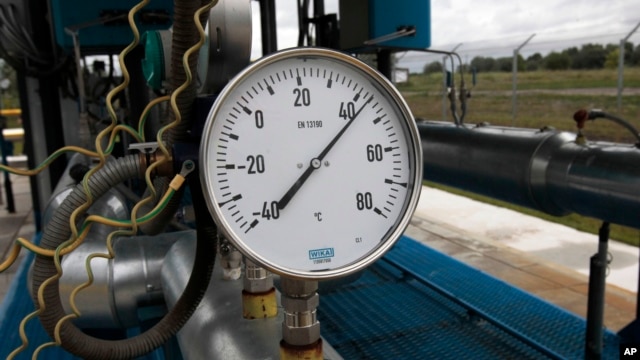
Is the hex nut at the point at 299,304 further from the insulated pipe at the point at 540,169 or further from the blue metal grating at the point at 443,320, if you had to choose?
the blue metal grating at the point at 443,320

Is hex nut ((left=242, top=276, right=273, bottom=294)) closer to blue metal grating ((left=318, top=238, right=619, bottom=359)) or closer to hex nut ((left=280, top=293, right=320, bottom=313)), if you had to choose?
hex nut ((left=280, top=293, right=320, bottom=313))

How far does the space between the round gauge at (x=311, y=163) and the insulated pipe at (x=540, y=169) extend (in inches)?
40.4

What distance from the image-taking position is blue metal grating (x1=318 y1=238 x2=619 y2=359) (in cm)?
195

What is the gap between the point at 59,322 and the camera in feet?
2.44

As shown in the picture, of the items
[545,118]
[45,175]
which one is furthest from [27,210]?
[545,118]

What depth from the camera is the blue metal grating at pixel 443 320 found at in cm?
195

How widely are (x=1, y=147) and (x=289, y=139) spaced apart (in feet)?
15.2

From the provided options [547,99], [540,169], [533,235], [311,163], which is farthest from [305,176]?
[547,99]

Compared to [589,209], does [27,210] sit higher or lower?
lower

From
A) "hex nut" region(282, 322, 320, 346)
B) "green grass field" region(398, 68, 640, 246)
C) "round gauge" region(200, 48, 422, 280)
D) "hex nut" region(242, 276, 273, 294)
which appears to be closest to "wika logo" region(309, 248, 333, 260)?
"round gauge" region(200, 48, 422, 280)

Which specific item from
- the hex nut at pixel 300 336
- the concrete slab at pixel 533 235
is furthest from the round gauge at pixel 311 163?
the concrete slab at pixel 533 235

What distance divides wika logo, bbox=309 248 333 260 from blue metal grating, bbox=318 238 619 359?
52.3 inches

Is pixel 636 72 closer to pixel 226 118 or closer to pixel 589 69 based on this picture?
pixel 589 69

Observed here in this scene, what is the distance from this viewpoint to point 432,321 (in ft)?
7.15
